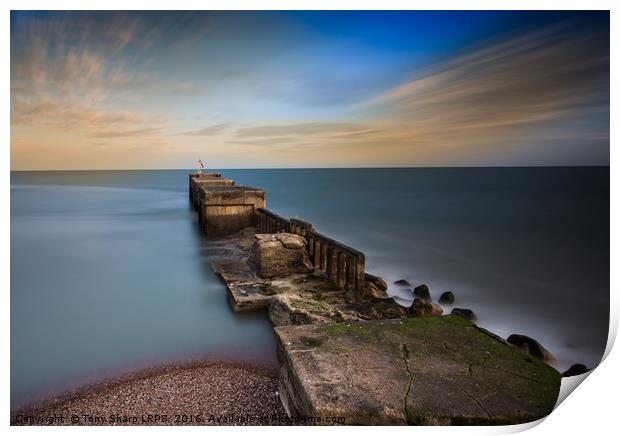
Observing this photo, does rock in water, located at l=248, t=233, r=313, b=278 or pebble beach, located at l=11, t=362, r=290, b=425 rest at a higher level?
rock in water, located at l=248, t=233, r=313, b=278

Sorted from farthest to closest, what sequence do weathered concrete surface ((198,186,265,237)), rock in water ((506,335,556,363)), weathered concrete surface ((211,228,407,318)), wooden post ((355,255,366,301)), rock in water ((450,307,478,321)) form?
weathered concrete surface ((198,186,265,237)), rock in water ((450,307,478,321)), wooden post ((355,255,366,301)), rock in water ((506,335,556,363)), weathered concrete surface ((211,228,407,318))

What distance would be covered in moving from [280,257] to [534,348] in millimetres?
3986

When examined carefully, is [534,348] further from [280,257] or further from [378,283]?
[280,257]

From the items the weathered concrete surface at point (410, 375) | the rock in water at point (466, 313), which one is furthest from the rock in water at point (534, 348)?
the weathered concrete surface at point (410, 375)

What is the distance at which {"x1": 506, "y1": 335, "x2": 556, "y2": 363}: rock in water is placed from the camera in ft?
18.6

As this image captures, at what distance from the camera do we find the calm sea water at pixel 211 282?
4824 millimetres

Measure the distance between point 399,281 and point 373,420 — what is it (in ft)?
22.2

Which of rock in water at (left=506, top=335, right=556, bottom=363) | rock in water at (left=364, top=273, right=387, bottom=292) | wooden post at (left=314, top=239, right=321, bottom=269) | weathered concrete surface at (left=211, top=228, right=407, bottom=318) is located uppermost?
wooden post at (left=314, top=239, right=321, bottom=269)

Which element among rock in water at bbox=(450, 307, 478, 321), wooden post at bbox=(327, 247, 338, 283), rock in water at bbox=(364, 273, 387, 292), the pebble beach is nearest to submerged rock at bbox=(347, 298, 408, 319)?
wooden post at bbox=(327, 247, 338, 283)

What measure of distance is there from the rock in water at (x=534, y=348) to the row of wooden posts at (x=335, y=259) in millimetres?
2232

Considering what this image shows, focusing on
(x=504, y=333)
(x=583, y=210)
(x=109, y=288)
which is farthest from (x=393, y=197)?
(x=109, y=288)

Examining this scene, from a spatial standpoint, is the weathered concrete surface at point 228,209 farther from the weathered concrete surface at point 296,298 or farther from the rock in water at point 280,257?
the rock in water at point 280,257

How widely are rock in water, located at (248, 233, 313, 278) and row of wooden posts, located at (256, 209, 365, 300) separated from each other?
0.70 feet

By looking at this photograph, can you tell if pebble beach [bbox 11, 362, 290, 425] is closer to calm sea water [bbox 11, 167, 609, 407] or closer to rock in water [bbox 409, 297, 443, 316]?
calm sea water [bbox 11, 167, 609, 407]
